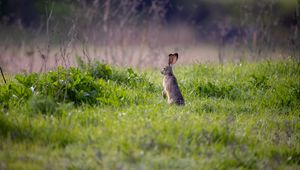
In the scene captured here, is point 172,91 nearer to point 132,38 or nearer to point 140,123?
point 140,123

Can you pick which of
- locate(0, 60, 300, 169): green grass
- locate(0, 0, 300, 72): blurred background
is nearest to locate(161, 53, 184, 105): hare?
locate(0, 60, 300, 169): green grass

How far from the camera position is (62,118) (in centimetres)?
650

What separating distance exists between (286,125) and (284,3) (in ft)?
37.2

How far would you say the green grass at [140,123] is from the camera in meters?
5.64

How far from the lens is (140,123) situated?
6.43 metres

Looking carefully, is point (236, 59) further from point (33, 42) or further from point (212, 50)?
point (33, 42)

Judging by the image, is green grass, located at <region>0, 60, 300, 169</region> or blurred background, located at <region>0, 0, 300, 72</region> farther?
blurred background, located at <region>0, 0, 300, 72</region>

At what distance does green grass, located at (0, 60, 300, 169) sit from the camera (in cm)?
564

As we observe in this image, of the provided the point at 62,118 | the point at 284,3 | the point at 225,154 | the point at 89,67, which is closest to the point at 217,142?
the point at 225,154

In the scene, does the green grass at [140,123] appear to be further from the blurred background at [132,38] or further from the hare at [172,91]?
the blurred background at [132,38]

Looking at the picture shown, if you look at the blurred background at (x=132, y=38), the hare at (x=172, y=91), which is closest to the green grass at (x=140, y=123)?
the hare at (x=172, y=91)

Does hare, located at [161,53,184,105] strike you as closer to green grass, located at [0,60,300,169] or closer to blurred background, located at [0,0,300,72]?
green grass, located at [0,60,300,169]

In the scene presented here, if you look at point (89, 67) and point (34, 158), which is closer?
point (34, 158)

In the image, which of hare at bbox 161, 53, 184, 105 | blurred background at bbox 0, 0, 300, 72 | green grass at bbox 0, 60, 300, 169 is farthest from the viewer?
blurred background at bbox 0, 0, 300, 72
